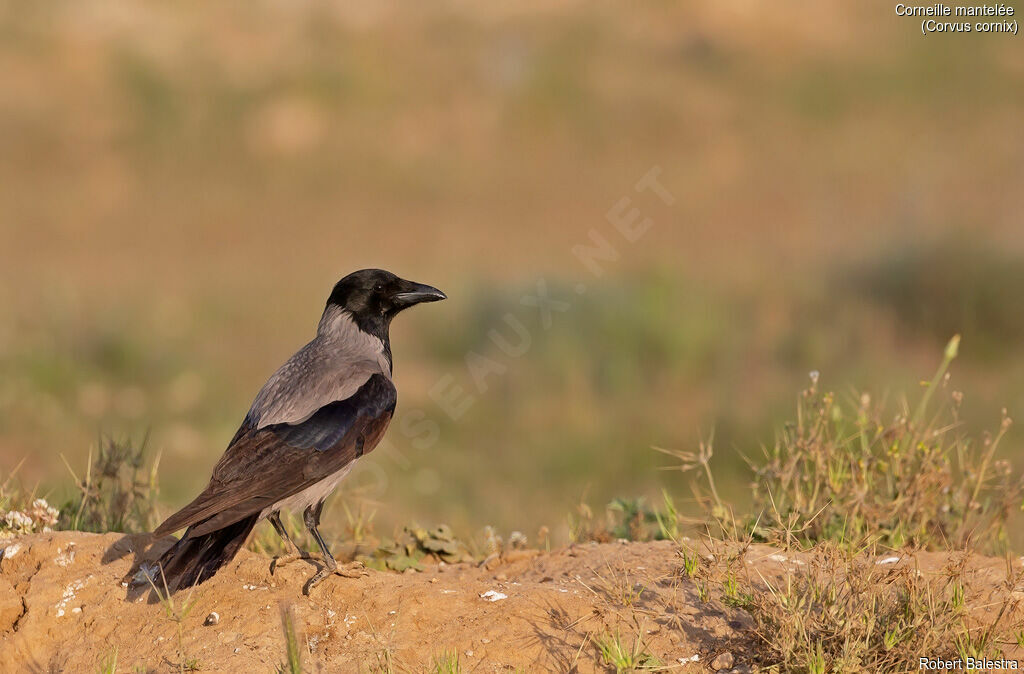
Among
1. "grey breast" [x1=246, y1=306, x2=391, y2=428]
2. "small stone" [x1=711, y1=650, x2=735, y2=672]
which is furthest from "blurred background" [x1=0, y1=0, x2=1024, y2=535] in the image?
"small stone" [x1=711, y1=650, x2=735, y2=672]

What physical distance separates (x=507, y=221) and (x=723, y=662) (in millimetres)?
15750

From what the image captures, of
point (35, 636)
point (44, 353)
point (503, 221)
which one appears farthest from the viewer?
point (503, 221)

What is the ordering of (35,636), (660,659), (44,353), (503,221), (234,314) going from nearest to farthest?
(660,659), (35,636), (44,353), (234,314), (503,221)

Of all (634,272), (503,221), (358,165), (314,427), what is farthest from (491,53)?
(314,427)

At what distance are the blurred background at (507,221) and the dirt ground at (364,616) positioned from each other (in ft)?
4.77

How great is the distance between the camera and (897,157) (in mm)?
22016

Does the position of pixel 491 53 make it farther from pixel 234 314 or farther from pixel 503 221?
pixel 234 314

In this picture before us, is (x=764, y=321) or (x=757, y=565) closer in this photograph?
(x=757, y=565)

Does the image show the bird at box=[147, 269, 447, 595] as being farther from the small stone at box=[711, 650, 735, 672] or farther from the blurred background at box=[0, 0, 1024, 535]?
the small stone at box=[711, 650, 735, 672]

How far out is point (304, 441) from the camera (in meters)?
4.56

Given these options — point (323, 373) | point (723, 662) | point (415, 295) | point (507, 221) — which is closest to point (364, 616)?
point (323, 373)

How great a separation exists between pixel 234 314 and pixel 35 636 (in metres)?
9.74

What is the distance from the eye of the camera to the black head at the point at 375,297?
5324 mm

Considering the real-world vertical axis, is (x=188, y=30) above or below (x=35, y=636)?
above
